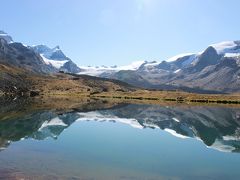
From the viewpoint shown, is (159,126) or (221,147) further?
(159,126)

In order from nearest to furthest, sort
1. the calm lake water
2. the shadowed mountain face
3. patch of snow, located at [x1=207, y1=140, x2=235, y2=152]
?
the calm lake water, patch of snow, located at [x1=207, y1=140, x2=235, y2=152], the shadowed mountain face

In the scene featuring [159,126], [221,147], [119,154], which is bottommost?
[221,147]

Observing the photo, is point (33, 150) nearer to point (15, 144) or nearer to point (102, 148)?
point (15, 144)

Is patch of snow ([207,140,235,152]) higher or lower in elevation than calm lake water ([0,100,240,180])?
lower

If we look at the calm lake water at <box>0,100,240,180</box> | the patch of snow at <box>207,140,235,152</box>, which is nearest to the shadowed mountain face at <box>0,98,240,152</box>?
the patch of snow at <box>207,140,235,152</box>

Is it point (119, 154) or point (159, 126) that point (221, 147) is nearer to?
point (119, 154)

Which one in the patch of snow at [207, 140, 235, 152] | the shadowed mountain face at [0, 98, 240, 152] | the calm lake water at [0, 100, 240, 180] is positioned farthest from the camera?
the shadowed mountain face at [0, 98, 240, 152]

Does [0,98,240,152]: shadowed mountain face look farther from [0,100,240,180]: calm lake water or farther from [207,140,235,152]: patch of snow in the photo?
[0,100,240,180]: calm lake water

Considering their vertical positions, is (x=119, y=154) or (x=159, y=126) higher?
(x=119, y=154)

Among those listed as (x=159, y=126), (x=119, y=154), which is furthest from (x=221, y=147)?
(x=159, y=126)

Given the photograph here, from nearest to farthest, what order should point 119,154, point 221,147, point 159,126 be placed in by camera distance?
1. point 119,154
2. point 221,147
3. point 159,126

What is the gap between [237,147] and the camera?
67062 mm

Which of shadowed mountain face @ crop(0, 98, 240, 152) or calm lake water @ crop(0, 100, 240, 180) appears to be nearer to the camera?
calm lake water @ crop(0, 100, 240, 180)

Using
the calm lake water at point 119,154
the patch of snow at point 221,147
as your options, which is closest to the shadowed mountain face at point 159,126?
the patch of snow at point 221,147
